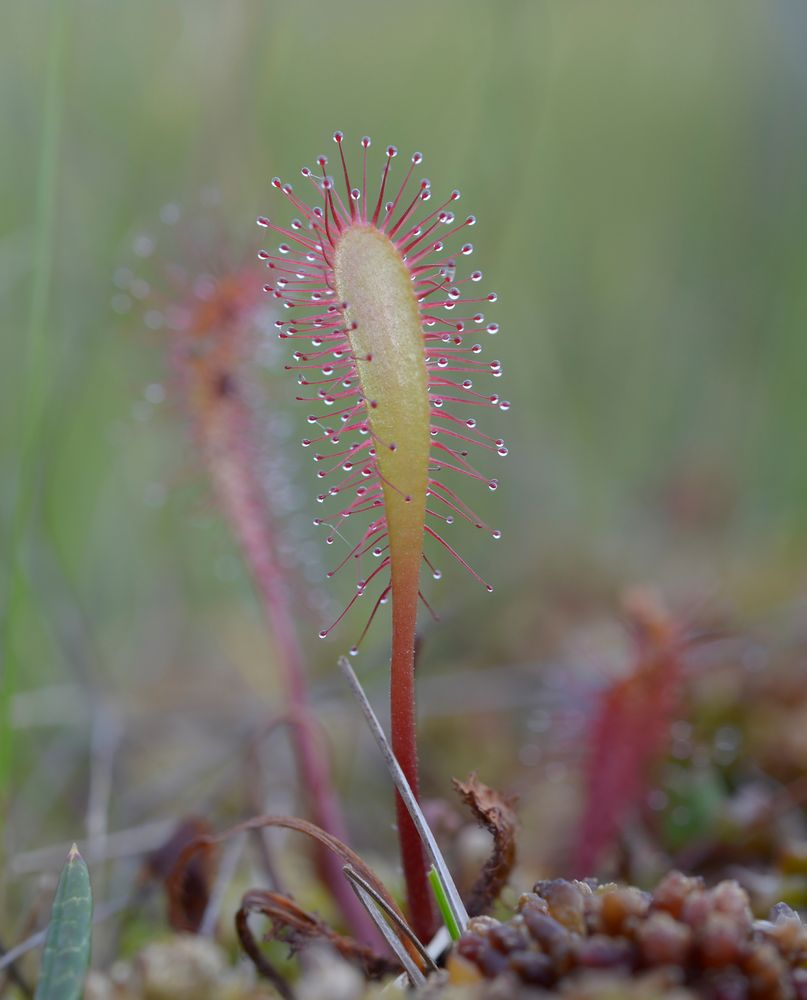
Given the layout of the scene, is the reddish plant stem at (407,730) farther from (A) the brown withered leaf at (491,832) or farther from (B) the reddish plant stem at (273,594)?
(B) the reddish plant stem at (273,594)

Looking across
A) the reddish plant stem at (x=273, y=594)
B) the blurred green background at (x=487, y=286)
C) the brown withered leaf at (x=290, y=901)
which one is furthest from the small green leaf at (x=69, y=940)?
the blurred green background at (x=487, y=286)

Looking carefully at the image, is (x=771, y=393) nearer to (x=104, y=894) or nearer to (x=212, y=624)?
(x=212, y=624)

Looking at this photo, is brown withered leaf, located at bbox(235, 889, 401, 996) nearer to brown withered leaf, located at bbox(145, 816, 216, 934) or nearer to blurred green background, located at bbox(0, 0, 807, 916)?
brown withered leaf, located at bbox(145, 816, 216, 934)

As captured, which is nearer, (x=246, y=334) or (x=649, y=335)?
(x=246, y=334)

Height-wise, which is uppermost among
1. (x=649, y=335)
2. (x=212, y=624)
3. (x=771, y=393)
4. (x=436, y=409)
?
(x=649, y=335)

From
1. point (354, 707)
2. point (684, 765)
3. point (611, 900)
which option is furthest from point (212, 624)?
point (611, 900)
